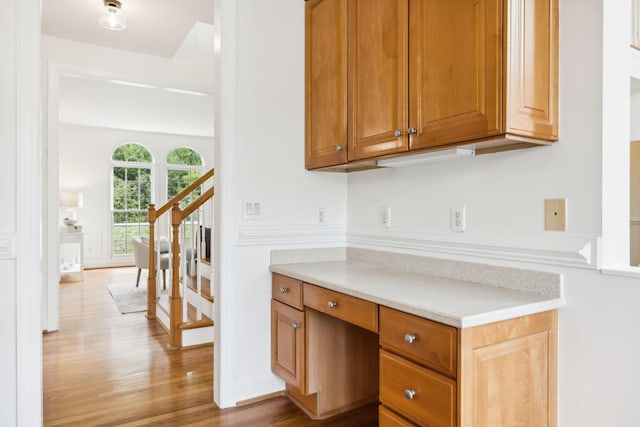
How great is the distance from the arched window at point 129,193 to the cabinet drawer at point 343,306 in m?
7.15

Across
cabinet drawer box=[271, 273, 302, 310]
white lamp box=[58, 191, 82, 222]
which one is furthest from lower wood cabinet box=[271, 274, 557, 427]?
white lamp box=[58, 191, 82, 222]

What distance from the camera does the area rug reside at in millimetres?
4625

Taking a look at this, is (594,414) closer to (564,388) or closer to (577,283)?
(564,388)

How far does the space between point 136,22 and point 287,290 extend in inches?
107

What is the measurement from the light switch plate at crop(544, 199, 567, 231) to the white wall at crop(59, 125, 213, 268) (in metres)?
8.09

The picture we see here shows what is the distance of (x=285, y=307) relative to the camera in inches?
92.0

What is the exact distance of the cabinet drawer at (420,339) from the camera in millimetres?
1340

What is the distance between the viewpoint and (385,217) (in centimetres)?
240

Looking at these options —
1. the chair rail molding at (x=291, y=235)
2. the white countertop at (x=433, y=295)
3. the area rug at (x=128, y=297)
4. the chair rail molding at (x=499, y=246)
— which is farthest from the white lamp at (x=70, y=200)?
the chair rail molding at (x=499, y=246)

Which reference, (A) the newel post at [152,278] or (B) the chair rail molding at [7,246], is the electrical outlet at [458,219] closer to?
(B) the chair rail molding at [7,246]

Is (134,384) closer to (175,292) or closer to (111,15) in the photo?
(175,292)

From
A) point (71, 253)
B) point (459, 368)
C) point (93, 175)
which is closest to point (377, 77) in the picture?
point (459, 368)

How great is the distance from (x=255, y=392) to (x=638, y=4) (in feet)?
8.54

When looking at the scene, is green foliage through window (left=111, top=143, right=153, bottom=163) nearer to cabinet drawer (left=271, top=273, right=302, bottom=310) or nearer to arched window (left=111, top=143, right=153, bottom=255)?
arched window (left=111, top=143, right=153, bottom=255)
